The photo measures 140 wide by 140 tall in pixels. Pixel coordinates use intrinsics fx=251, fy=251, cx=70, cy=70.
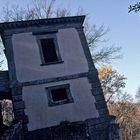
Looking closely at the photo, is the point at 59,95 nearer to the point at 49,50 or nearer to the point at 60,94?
the point at 60,94

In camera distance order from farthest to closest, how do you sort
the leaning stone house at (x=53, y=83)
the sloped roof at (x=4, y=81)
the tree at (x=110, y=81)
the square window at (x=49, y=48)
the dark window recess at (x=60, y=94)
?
the tree at (x=110, y=81), the square window at (x=49, y=48), the dark window recess at (x=60, y=94), the sloped roof at (x=4, y=81), the leaning stone house at (x=53, y=83)

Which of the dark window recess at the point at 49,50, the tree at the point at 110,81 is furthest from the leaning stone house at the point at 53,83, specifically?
the tree at the point at 110,81

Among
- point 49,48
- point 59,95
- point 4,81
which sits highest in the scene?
point 49,48

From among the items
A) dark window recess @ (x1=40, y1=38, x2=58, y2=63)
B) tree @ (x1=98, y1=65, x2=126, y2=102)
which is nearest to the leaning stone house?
dark window recess @ (x1=40, y1=38, x2=58, y2=63)

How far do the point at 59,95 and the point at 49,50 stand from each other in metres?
3.07

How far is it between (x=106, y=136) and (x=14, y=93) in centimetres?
590

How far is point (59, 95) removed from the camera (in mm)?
15297

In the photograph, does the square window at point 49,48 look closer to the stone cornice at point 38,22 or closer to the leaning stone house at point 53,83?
the leaning stone house at point 53,83

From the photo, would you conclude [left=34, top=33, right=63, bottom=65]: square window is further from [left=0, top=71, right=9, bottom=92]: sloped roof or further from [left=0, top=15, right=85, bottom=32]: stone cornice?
[left=0, top=71, right=9, bottom=92]: sloped roof

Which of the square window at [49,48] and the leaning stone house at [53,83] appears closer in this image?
the leaning stone house at [53,83]

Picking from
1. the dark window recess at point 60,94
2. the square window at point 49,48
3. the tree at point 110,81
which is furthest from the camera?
the tree at point 110,81

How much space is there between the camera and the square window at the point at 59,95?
1486 cm

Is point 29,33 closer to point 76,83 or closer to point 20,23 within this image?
point 20,23

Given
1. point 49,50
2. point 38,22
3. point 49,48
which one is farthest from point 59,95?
point 38,22
